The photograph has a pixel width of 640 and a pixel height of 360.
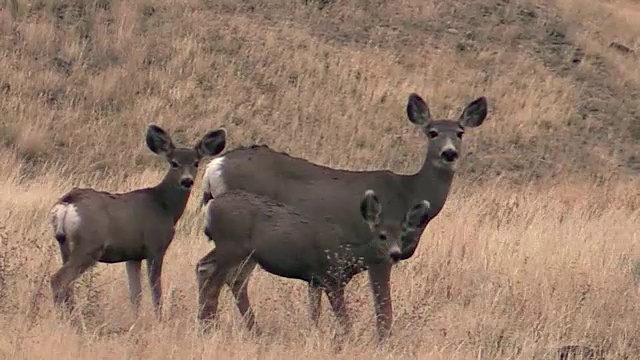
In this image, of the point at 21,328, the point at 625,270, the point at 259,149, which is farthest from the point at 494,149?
the point at 21,328

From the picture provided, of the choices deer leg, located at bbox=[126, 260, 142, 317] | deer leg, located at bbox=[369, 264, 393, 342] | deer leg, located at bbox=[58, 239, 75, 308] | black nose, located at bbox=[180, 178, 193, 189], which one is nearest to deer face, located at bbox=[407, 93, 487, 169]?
deer leg, located at bbox=[369, 264, 393, 342]

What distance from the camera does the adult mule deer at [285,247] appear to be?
7.95 meters

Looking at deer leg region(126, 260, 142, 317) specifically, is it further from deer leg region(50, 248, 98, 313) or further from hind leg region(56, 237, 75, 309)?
hind leg region(56, 237, 75, 309)

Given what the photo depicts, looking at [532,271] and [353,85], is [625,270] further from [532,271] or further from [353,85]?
[353,85]

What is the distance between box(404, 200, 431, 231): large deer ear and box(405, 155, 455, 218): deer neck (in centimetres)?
74

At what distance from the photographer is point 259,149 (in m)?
9.17

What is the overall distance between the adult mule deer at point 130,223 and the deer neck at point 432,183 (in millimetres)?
1558

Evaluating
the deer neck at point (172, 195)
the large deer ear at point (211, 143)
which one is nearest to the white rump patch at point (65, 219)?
the deer neck at point (172, 195)

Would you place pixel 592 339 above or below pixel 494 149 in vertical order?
above

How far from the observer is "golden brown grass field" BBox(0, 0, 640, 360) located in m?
7.93

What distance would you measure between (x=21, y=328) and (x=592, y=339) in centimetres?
369

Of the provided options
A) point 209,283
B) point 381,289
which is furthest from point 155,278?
point 381,289

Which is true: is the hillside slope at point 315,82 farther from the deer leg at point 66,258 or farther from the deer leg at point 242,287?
the deer leg at point 242,287

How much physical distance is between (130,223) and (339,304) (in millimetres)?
1705
